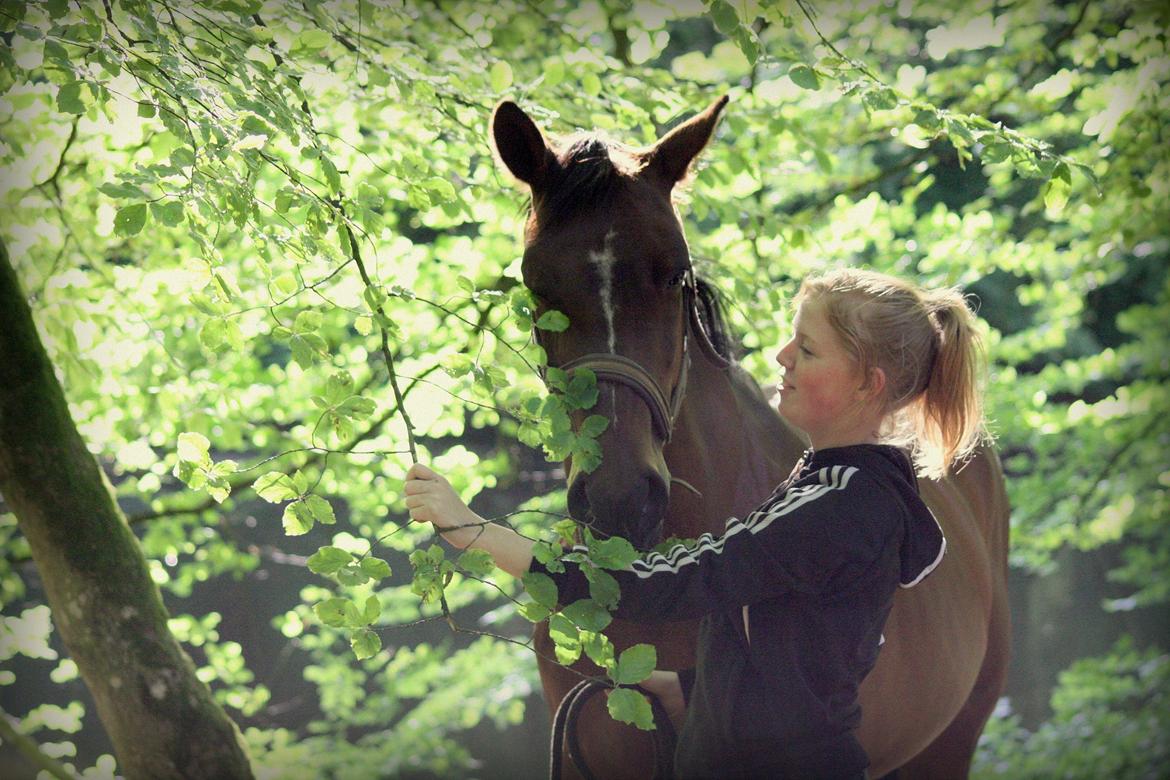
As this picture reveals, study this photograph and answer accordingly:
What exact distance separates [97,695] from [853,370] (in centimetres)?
213

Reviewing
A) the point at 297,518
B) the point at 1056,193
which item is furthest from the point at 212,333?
the point at 1056,193

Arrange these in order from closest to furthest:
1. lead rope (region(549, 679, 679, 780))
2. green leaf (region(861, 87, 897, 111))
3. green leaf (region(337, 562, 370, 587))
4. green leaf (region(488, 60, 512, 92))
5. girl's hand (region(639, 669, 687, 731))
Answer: green leaf (region(337, 562, 370, 587)) < lead rope (region(549, 679, 679, 780)) < girl's hand (region(639, 669, 687, 731)) < green leaf (region(861, 87, 897, 111)) < green leaf (region(488, 60, 512, 92))

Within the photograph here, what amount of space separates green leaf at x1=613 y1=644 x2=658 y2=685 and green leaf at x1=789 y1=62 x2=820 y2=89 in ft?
4.55

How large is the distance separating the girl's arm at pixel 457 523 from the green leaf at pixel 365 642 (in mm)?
211

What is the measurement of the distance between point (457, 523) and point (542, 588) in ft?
0.67

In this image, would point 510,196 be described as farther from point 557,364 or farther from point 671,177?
point 557,364

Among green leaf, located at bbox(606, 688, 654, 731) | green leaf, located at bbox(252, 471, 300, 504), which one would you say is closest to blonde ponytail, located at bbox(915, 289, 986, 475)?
green leaf, located at bbox(606, 688, 654, 731)

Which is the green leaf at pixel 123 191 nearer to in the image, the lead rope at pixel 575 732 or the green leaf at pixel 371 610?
the green leaf at pixel 371 610

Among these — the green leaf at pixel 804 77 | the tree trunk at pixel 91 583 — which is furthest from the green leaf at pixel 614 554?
the tree trunk at pixel 91 583

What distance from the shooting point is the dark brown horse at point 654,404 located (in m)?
2.10

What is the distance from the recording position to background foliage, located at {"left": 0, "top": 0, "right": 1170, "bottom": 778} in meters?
1.96

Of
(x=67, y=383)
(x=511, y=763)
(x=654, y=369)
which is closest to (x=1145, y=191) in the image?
(x=654, y=369)

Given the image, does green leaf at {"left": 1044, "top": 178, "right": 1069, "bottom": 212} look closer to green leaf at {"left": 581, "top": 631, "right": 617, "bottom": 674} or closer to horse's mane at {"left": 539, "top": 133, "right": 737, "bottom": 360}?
horse's mane at {"left": 539, "top": 133, "right": 737, "bottom": 360}

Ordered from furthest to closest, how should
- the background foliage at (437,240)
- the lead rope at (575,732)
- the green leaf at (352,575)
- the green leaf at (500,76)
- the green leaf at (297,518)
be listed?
the green leaf at (500,76)
the lead rope at (575,732)
the background foliage at (437,240)
the green leaf at (297,518)
the green leaf at (352,575)
